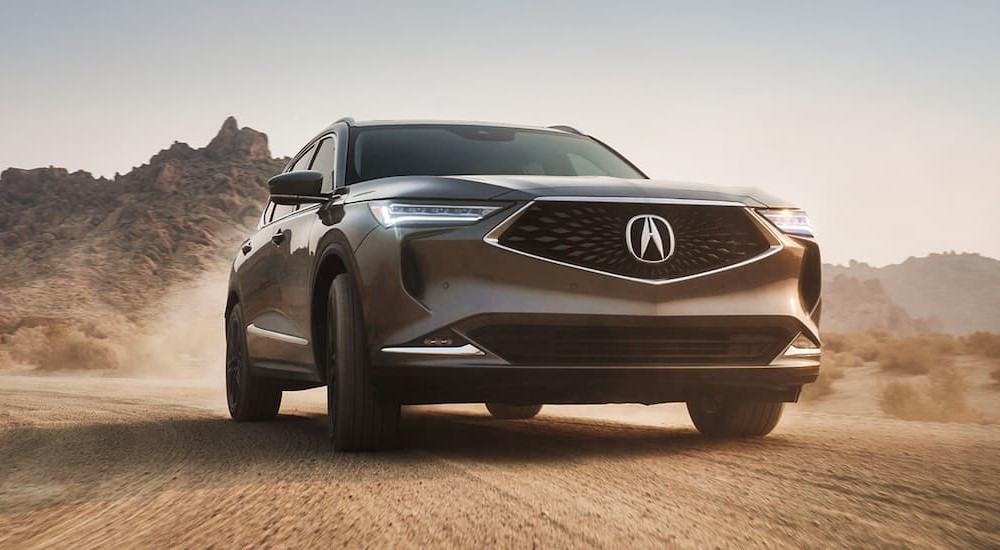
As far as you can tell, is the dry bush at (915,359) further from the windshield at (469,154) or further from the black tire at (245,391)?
the black tire at (245,391)

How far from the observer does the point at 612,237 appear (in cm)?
530

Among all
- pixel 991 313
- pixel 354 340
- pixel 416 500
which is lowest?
pixel 991 313

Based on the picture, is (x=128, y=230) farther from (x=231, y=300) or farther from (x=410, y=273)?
(x=410, y=273)

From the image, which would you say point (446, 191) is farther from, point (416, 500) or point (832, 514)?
point (832, 514)

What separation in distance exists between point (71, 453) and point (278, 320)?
165cm

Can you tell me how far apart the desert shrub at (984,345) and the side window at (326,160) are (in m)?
18.2

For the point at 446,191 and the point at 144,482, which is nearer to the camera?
the point at 144,482

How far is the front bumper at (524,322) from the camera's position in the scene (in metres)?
5.15

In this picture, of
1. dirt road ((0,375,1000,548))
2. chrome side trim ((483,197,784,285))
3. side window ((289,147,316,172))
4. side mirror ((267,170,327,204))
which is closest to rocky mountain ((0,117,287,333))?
side window ((289,147,316,172))

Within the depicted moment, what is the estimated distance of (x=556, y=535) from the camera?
355 centimetres

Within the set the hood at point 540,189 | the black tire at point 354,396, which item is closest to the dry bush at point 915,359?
the hood at point 540,189

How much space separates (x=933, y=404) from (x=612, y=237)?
34.6ft

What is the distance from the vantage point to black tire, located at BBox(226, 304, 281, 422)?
826 centimetres

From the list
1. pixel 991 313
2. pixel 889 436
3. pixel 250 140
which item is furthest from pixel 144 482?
pixel 991 313
